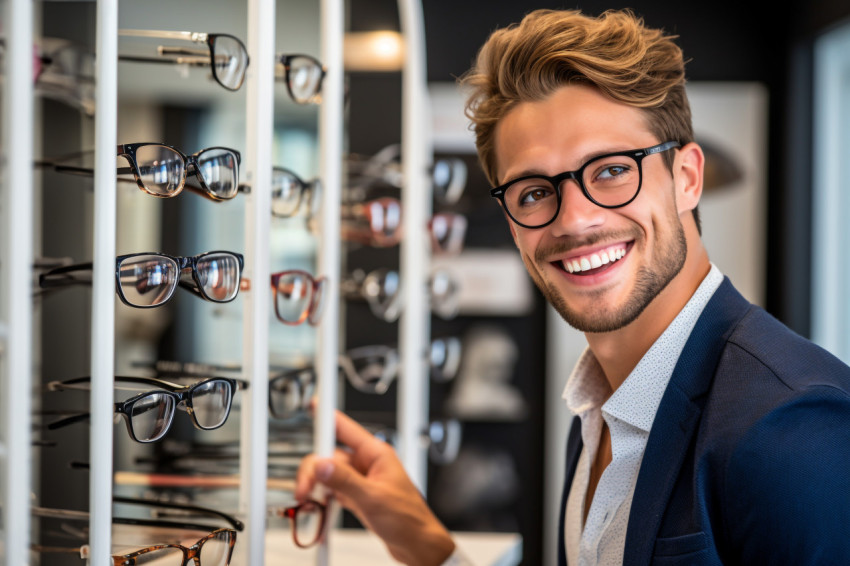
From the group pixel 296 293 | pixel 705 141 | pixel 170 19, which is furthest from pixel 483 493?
pixel 296 293

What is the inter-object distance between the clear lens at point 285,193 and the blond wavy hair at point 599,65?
398 mm

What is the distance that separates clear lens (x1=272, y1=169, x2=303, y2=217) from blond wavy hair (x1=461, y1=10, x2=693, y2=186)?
40 centimetres

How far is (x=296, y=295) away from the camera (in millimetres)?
1631

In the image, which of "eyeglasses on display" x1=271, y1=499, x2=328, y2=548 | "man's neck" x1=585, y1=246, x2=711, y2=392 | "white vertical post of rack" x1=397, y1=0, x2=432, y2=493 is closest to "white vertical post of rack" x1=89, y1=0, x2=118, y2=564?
"eyeglasses on display" x1=271, y1=499, x2=328, y2=548

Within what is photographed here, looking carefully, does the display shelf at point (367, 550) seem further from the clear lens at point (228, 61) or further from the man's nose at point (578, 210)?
the clear lens at point (228, 61)

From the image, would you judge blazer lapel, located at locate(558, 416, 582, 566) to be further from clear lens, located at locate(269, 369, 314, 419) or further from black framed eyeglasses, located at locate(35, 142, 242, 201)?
black framed eyeglasses, located at locate(35, 142, 242, 201)

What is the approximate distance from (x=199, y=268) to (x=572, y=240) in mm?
610

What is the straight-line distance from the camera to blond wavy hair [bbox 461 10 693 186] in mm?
1433

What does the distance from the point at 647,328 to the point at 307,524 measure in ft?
2.63

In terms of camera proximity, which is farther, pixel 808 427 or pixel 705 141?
pixel 705 141

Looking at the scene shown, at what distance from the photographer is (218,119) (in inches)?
175

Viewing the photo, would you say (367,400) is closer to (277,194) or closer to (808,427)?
(277,194)

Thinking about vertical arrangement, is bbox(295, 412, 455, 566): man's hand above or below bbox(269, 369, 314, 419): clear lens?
below

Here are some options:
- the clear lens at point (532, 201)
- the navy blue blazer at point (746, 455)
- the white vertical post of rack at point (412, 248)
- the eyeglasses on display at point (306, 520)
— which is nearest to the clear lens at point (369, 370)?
the white vertical post of rack at point (412, 248)
